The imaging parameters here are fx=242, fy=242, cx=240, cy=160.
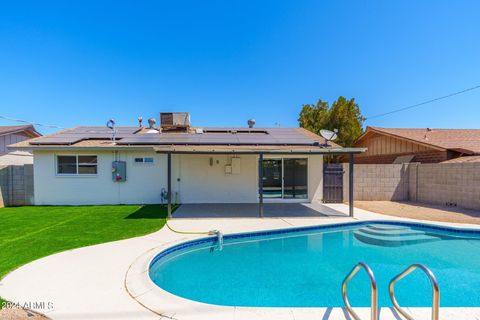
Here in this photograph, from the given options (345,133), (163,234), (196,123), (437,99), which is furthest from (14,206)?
(437,99)

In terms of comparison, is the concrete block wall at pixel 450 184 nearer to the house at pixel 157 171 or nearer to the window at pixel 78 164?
the house at pixel 157 171

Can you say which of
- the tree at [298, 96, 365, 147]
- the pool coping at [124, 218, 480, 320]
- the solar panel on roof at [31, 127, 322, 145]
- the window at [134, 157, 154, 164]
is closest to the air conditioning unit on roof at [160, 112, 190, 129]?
the solar panel on roof at [31, 127, 322, 145]

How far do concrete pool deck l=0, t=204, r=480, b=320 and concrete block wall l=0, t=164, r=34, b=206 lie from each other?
901cm

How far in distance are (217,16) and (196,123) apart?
8.37 m

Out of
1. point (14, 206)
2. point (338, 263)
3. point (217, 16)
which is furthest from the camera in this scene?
point (217, 16)

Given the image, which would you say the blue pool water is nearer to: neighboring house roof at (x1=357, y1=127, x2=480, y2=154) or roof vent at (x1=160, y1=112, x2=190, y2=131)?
neighboring house roof at (x1=357, y1=127, x2=480, y2=154)

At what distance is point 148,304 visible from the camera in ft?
11.1

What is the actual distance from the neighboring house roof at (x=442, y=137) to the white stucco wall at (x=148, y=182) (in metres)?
11.0

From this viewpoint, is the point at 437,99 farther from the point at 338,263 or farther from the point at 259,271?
the point at 259,271

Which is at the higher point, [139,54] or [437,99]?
[139,54]

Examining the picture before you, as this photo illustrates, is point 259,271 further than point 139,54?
No

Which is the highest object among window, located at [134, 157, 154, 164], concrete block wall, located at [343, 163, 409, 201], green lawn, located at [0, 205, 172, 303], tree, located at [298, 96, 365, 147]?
tree, located at [298, 96, 365, 147]

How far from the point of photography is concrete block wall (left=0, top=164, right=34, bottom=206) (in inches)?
453

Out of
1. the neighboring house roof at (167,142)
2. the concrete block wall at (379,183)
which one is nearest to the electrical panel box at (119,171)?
the neighboring house roof at (167,142)
